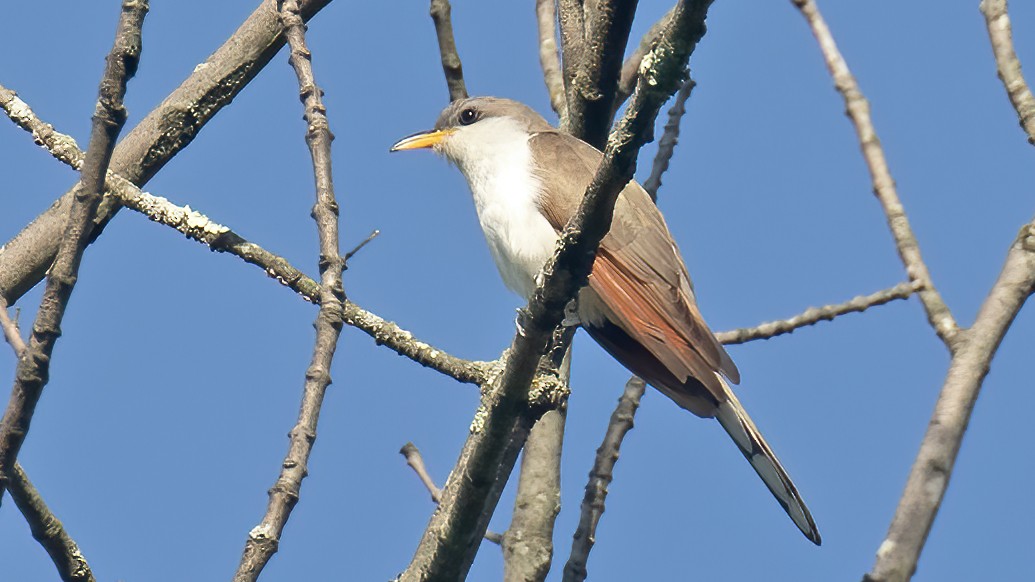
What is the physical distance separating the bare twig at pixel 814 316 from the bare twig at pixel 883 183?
6 centimetres

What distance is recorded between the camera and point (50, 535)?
9.19 feet

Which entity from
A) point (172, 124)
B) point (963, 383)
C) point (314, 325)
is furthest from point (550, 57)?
point (963, 383)

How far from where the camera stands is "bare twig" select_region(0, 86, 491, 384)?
3672mm

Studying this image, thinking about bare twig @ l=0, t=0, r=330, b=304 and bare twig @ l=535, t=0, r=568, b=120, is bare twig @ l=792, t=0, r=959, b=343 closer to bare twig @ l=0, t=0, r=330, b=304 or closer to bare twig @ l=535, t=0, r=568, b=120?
bare twig @ l=535, t=0, r=568, b=120

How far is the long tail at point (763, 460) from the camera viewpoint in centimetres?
455

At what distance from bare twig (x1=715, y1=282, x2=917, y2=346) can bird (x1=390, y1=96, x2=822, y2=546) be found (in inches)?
3.2

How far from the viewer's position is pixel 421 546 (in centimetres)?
336

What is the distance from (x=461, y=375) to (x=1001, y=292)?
171cm

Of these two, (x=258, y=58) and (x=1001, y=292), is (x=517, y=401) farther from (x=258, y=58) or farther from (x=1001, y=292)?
(x=258, y=58)

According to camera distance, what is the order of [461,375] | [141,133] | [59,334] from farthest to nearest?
[141,133], [461,375], [59,334]

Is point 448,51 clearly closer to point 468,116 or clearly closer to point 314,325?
point 468,116

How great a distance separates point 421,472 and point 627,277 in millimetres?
1146

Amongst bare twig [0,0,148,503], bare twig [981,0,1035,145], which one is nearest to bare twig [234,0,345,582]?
bare twig [0,0,148,503]

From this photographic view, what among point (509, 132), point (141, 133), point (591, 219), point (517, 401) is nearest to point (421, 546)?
point (517, 401)
